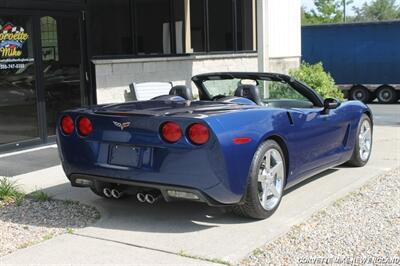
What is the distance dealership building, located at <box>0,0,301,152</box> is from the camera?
916 centimetres

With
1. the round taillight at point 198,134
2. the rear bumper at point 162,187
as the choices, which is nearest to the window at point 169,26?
the rear bumper at point 162,187

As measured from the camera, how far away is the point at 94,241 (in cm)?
482

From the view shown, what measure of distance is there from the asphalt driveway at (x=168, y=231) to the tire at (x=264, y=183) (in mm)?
111

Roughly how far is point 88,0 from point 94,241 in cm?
644

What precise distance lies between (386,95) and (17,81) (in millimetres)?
15217

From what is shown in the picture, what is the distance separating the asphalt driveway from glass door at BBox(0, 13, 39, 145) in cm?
221

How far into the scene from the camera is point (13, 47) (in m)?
9.09

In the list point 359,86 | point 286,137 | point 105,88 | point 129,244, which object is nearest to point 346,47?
point 359,86

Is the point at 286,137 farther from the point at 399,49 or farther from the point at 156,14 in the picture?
the point at 399,49

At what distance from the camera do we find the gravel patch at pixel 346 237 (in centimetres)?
443

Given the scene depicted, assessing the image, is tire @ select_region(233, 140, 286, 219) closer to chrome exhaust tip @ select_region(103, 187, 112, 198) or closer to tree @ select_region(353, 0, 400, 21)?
chrome exhaust tip @ select_region(103, 187, 112, 198)

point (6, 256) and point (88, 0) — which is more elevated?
point (88, 0)

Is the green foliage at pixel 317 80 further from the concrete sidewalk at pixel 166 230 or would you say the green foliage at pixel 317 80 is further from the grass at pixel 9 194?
the grass at pixel 9 194

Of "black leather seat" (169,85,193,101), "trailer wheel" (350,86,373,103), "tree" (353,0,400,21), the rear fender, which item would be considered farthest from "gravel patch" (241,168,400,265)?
"tree" (353,0,400,21)
